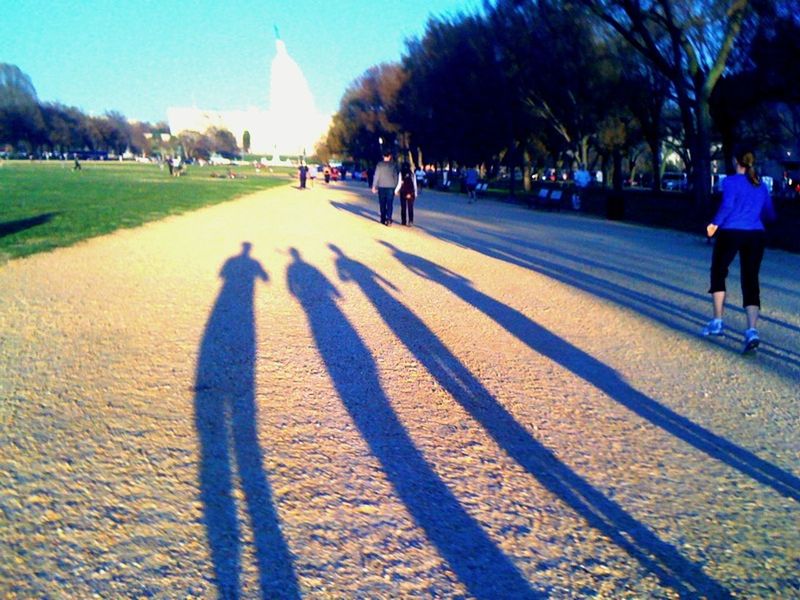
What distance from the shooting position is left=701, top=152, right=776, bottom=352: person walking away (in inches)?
270

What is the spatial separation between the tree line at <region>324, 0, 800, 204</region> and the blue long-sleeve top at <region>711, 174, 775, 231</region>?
1734 cm

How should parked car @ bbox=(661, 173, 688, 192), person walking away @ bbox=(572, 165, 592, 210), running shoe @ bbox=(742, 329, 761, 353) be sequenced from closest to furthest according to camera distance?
running shoe @ bbox=(742, 329, 761, 353) < person walking away @ bbox=(572, 165, 592, 210) < parked car @ bbox=(661, 173, 688, 192)

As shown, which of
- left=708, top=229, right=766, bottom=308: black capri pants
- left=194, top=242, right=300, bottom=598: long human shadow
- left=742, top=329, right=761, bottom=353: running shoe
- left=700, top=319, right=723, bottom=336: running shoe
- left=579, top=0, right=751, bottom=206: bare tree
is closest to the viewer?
left=194, top=242, right=300, bottom=598: long human shadow

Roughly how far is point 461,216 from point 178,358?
1930 cm

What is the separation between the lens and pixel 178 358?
20.7ft

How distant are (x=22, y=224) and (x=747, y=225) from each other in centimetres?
1586

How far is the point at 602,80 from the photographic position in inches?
1492

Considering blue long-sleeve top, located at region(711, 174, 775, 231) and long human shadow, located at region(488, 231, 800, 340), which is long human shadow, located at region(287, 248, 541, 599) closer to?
blue long-sleeve top, located at region(711, 174, 775, 231)

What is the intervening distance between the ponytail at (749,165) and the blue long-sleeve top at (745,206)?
0.13 ft

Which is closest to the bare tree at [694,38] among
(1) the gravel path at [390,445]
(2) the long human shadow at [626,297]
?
(2) the long human shadow at [626,297]

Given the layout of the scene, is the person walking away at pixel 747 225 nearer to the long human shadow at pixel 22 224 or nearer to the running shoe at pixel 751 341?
the running shoe at pixel 751 341

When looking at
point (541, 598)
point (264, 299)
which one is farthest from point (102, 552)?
point (264, 299)

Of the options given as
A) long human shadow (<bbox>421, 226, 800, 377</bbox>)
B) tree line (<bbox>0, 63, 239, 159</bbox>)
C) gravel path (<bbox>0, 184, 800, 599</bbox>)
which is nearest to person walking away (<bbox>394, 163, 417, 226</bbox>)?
long human shadow (<bbox>421, 226, 800, 377</bbox>)

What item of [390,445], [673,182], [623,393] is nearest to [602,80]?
[623,393]
